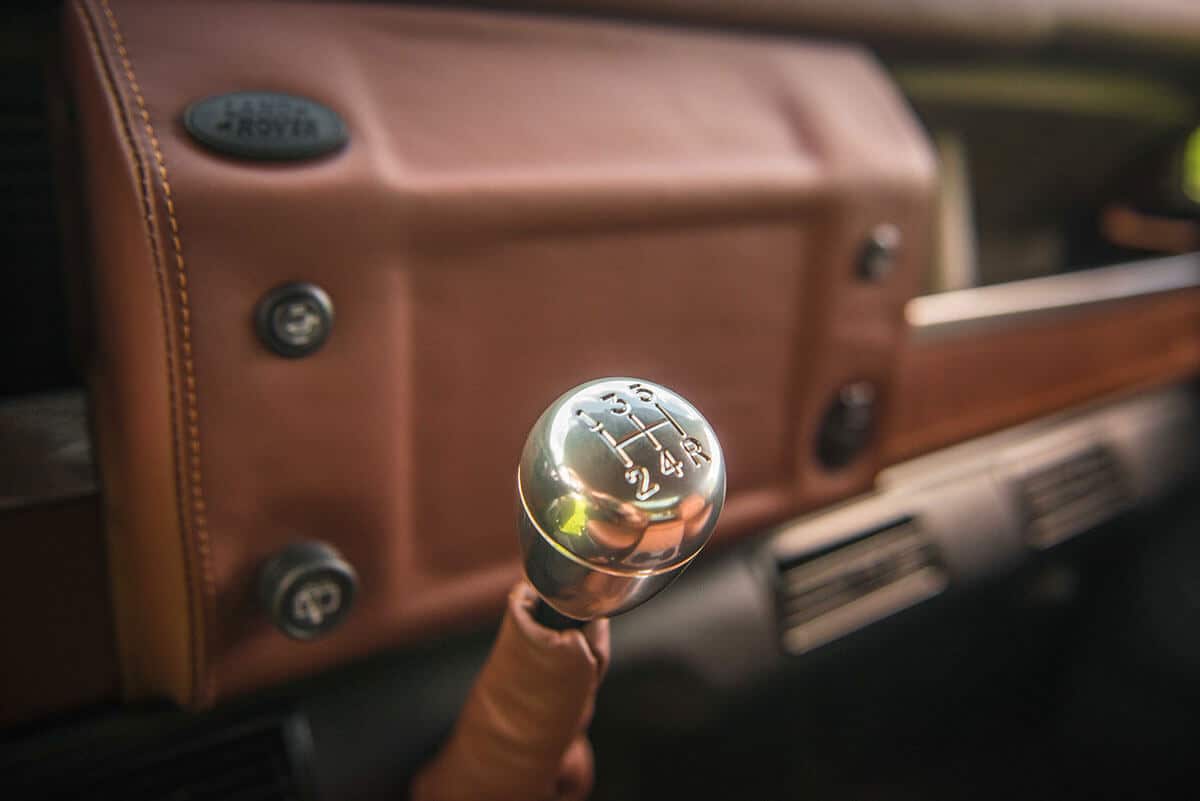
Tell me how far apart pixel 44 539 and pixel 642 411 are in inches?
16.9

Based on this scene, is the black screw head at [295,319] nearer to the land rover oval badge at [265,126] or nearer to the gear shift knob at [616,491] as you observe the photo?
the land rover oval badge at [265,126]

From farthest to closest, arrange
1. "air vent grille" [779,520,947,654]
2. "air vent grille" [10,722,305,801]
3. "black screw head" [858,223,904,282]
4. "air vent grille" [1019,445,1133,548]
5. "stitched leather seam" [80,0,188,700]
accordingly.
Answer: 1. "air vent grille" [1019,445,1133,548]
2. "air vent grille" [779,520,947,654]
3. "black screw head" [858,223,904,282]
4. "air vent grille" [10,722,305,801]
5. "stitched leather seam" [80,0,188,700]

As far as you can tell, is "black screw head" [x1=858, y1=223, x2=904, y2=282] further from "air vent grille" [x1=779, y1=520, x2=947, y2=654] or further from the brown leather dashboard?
"air vent grille" [x1=779, y1=520, x2=947, y2=654]

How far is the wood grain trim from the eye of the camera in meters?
1.03

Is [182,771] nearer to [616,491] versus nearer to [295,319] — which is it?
[295,319]

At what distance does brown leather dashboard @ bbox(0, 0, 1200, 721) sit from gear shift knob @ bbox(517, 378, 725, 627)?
0.78 ft

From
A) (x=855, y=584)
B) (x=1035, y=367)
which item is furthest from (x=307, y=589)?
(x=1035, y=367)

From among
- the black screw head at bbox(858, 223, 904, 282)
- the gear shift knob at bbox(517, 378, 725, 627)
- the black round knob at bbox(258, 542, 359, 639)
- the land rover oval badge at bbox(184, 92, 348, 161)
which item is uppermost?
the land rover oval badge at bbox(184, 92, 348, 161)

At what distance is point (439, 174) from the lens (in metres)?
0.55

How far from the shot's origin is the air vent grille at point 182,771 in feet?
1.96

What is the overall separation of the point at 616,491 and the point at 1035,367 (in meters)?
1.05

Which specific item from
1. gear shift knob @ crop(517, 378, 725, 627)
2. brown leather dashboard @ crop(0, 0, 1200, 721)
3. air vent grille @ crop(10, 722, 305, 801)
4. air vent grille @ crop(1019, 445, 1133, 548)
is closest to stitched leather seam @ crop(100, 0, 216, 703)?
brown leather dashboard @ crop(0, 0, 1200, 721)

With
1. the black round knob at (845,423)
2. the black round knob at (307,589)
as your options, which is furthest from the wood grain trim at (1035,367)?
the black round knob at (307,589)

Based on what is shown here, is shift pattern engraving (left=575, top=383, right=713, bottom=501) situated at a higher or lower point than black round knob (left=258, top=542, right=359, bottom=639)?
higher
